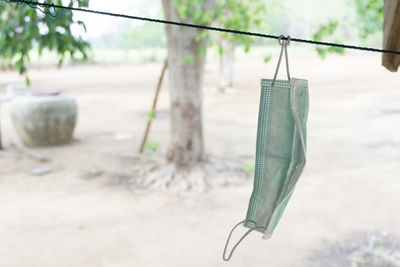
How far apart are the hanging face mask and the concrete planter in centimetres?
652

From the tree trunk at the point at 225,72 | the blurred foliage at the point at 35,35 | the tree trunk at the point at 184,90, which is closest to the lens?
the blurred foliage at the point at 35,35

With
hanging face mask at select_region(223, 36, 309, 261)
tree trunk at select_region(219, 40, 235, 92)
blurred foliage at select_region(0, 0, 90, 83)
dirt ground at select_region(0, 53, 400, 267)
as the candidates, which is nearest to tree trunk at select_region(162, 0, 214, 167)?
dirt ground at select_region(0, 53, 400, 267)

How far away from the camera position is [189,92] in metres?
5.72

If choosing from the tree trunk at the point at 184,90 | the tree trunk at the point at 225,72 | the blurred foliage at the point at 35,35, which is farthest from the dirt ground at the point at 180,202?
the tree trunk at the point at 225,72

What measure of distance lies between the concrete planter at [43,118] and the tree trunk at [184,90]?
2644 mm

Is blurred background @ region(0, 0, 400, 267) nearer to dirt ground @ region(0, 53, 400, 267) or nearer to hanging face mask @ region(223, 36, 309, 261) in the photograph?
dirt ground @ region(0, 53, 400, 267)

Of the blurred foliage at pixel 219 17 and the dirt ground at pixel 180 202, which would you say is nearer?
the dirt ground at pixel 180 202

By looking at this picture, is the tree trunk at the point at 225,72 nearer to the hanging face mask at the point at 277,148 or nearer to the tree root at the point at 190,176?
the tree root at the point at 190,176

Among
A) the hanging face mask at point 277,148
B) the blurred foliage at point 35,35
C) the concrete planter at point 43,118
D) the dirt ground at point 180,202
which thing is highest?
the blurred foliage at point 35,35

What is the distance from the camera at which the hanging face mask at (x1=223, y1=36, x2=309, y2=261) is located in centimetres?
159

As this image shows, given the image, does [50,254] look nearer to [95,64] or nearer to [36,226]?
[36,226]

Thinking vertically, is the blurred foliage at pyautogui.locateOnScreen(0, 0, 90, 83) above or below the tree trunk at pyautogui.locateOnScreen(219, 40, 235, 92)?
above

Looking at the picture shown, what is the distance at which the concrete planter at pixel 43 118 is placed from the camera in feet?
24.5

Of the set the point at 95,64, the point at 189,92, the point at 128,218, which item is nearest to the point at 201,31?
the point at 189,92
